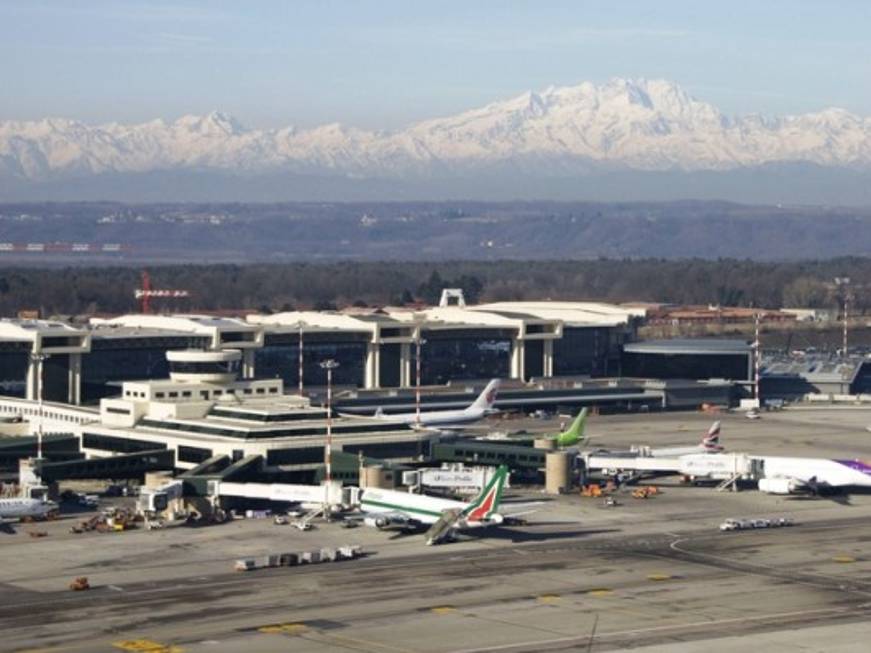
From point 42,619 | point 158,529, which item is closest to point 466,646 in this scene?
point 42,619

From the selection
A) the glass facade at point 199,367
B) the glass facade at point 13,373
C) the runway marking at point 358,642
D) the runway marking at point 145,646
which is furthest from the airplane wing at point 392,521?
the glass facade at point 13,373

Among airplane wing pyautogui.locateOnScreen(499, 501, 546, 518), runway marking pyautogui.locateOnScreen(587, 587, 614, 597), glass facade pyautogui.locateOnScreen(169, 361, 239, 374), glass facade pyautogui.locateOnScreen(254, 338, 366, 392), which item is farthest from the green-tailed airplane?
runway marking pyautogui.locateOnScreen(587, 587, 614, 597)

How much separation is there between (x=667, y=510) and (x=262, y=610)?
4185cm

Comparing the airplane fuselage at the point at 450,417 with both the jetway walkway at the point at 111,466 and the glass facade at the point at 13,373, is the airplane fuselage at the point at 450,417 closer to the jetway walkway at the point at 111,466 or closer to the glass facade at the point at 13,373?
the glass facade at the point at 13,373

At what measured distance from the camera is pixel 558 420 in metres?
192

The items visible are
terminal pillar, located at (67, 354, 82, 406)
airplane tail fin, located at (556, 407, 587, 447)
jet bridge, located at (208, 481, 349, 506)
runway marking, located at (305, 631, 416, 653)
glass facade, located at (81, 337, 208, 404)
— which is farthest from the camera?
glass facade, located at (81, 337, 208, 404)

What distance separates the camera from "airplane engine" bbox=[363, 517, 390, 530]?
117 meters

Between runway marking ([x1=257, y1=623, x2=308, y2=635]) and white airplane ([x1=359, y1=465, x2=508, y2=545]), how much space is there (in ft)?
78.9

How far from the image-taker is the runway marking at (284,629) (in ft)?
291

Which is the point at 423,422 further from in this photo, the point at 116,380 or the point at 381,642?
the point at 381,642

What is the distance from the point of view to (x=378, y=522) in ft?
385

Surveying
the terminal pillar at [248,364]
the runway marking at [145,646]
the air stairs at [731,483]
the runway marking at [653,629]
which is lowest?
the runway marking at [145,646]

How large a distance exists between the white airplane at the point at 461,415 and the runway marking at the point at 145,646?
78.6m

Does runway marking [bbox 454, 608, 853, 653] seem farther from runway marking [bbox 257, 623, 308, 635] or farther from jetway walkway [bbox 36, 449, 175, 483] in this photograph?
jetway walkway [bbox 36, 449, 175, 483]
